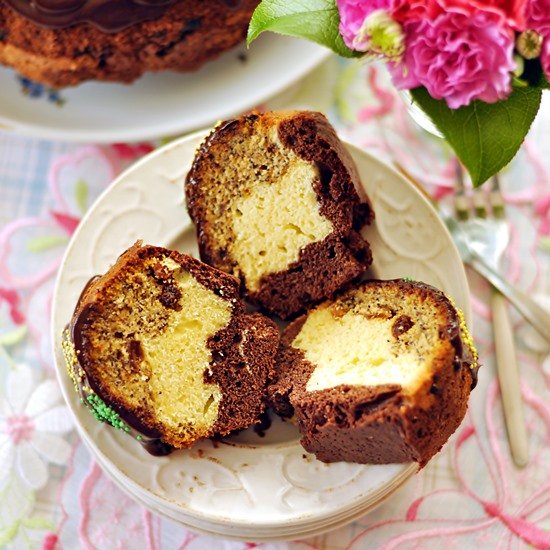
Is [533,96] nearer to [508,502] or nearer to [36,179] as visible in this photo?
[508,502]

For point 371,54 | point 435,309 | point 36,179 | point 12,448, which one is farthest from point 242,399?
point 36,179

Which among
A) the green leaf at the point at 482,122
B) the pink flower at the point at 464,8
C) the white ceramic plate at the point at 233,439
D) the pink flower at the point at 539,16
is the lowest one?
the white ceramic plate at the point at 233,439

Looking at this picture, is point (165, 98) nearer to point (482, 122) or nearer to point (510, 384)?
point (482, 122)

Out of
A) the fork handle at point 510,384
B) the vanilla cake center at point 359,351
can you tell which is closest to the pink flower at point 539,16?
the vanilla cake center at point 359,351

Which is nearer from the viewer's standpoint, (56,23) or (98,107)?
(56,23)

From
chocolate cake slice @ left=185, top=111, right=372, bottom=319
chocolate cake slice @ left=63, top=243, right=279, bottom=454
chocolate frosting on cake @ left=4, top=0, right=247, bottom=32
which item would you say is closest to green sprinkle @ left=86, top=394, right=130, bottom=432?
chocolate cake slice @ left=63, top=243, right=279, bottom=454

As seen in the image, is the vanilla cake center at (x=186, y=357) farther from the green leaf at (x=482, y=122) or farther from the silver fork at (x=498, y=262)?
the silver fork at (x=498, y=262)
